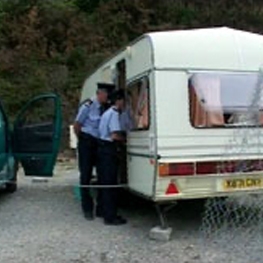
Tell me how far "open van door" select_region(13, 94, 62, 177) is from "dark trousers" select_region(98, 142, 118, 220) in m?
1.39

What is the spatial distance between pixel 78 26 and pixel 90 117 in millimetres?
15761

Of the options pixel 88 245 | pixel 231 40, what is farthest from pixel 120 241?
pixel 231 40

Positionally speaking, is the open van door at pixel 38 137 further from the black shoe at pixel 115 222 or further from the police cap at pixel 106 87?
the black shoe at pixel 115 222

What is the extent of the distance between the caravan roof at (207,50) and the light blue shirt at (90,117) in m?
1.73

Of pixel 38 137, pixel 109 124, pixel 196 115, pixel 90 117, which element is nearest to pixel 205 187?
pixel 196 115

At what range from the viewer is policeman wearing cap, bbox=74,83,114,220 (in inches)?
344

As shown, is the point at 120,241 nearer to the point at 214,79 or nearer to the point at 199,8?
the point at 214,79

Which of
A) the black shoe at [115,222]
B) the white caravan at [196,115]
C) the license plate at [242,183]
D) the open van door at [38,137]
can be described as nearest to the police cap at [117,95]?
the white caravan at [196,115]

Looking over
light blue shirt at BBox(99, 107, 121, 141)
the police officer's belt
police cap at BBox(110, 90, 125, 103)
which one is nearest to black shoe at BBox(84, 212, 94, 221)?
the police officer's belt

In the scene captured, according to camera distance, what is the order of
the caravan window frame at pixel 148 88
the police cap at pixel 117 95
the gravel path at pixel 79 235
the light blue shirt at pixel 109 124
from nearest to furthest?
the gravel path at pixel 79 235
the caravan window frame at pixel 148 88
the light blue shirt at pixel 109 124
the police cap at pixel 117 95

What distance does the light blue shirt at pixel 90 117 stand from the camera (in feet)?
28.7

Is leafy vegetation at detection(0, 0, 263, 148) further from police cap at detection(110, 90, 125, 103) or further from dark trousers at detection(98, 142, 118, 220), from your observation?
dark trousers at detection(98, 142, 118, 220)

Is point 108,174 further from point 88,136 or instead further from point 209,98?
point 209,98

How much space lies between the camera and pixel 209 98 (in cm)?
745
